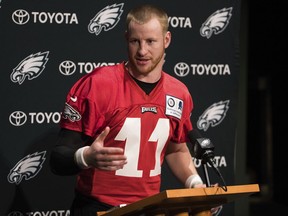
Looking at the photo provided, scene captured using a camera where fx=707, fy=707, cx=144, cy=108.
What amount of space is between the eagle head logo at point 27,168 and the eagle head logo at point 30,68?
45cm

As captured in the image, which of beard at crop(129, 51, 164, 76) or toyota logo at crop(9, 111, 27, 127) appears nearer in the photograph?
beard at crop(129, 51, 164, 76)

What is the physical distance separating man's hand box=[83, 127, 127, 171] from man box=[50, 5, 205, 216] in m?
0.41

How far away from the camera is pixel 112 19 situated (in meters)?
4.32

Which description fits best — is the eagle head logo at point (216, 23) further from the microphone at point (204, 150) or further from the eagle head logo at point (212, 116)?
the microphone at point (204, 150)

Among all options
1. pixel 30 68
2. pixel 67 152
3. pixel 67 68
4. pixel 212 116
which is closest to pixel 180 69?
pixel 212 116

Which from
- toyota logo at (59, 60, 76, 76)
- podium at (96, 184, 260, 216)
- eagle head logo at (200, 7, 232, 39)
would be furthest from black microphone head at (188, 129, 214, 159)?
eagle head logo at (200, 7, 232, 39)

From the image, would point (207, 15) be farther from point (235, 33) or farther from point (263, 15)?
point (263, 15)

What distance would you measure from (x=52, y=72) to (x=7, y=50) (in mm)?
301

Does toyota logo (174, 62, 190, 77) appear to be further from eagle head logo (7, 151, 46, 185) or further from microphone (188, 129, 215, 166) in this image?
microphone (188, 129, 215, 166)

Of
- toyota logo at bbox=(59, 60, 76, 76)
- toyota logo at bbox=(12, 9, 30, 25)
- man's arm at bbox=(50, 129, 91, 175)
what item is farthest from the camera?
toyota logo at bbox=(59, 60, 76, 76)

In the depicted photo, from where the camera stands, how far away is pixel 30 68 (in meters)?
4.14

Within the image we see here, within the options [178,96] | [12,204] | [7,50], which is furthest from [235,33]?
[12,204]

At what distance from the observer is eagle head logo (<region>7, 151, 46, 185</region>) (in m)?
4.12

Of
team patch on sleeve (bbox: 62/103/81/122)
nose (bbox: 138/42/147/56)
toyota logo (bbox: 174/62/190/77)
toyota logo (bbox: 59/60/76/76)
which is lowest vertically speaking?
team patch on sleeve (bbox: 62/103/81/122)
